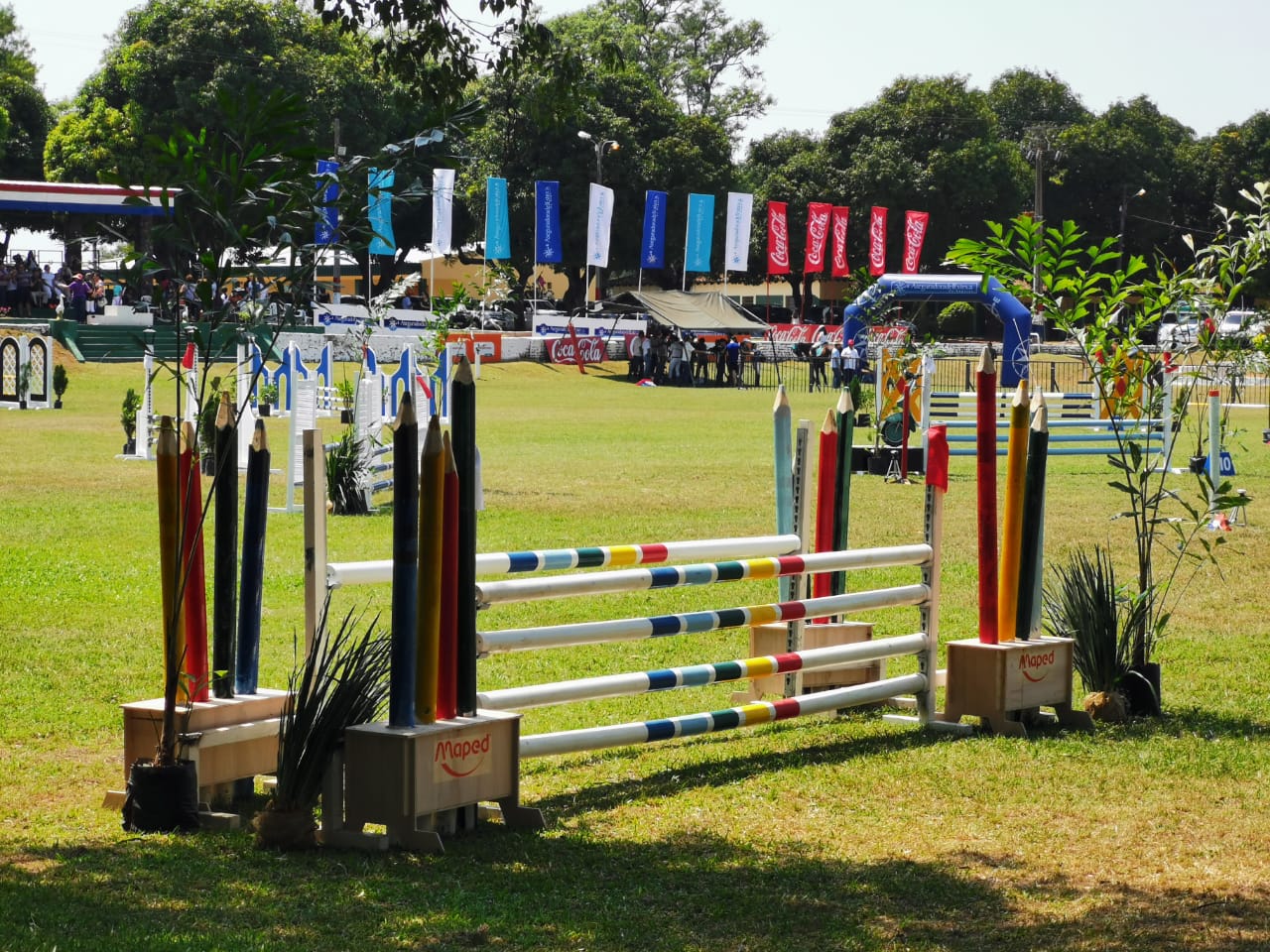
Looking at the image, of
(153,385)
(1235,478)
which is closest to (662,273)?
(153,385)

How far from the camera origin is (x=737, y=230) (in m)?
53.3

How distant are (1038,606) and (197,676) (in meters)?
4.07

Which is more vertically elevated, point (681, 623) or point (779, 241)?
point (779, 241)

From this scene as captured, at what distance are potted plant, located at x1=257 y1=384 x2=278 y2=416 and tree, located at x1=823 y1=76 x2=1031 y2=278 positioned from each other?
49150 mm

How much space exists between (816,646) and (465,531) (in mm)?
3047

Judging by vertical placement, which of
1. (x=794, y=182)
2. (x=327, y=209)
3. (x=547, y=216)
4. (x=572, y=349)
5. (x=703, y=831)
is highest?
(x=794, y=182)

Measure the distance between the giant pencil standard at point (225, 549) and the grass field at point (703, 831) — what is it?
66 cm

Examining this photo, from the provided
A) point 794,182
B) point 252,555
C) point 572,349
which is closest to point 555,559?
point 252,555

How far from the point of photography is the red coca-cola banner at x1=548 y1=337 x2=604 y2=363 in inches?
2040

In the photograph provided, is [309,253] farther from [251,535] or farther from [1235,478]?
[1235,478]

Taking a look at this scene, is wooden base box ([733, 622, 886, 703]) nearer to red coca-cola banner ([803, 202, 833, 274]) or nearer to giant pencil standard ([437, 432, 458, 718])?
giant pencil standard ([437, 432, 458, 718])

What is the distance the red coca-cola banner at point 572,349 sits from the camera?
51.8 meters

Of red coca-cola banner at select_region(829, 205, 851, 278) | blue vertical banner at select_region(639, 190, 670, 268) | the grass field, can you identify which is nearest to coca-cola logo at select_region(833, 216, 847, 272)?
red coca-cola banner at select_region(829, 205, 851, 278)

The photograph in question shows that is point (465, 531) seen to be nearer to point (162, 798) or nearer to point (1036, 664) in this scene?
→ point (162, 798)
